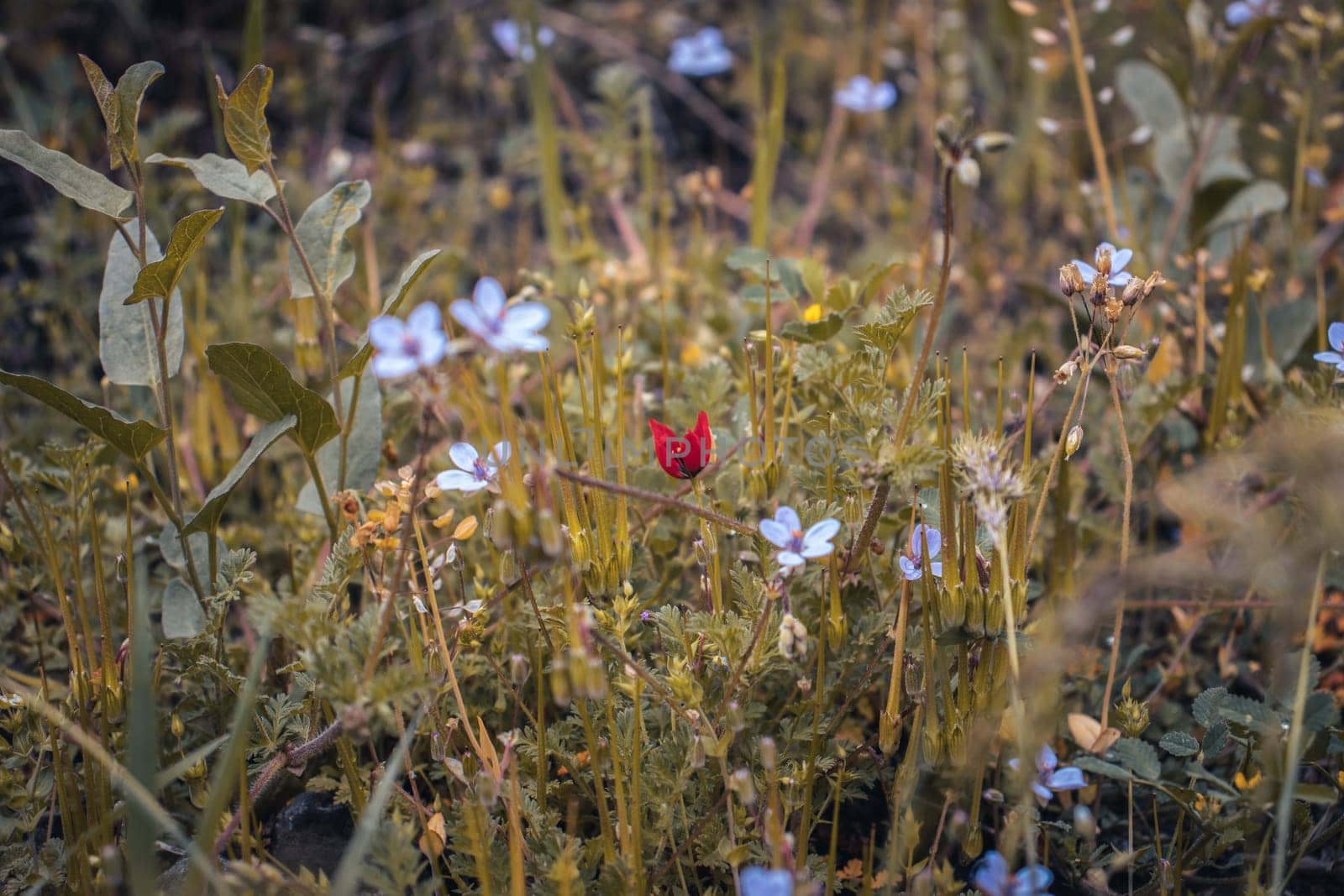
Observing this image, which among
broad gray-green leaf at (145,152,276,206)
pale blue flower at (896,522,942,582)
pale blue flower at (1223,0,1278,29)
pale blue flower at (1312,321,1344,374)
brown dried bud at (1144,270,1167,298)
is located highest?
pale blue flower at (1223,0,1278,29)

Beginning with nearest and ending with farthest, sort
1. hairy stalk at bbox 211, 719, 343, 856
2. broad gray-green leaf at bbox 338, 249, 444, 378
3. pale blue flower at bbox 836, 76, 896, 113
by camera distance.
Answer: hairy stalk at bbox 211, 719, 343, 856 < broad gray-green leaf at bbox 338, 249, 444, 378 < pale blue flower at bbox 836, 76, 896, 113

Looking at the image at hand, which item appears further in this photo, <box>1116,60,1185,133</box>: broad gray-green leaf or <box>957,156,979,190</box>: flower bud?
<box>1116,60,1185,133</box>: broad gray-green leaf

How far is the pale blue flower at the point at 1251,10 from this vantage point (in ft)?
6.59

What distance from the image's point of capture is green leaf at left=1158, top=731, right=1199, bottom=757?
1.15 metres

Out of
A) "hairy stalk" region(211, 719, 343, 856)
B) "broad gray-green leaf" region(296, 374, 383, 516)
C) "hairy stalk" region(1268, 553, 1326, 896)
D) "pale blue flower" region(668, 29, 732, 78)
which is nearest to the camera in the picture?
"hairy stalk" region(1268, 553, 1326, 896)

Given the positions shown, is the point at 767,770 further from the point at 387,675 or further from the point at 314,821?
the point at 314,821

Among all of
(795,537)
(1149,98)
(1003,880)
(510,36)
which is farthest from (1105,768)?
(510,36)

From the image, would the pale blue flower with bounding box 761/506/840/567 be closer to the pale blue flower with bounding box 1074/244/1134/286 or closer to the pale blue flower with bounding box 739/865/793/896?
the pale blue flower with bounding box 739/865/793/896

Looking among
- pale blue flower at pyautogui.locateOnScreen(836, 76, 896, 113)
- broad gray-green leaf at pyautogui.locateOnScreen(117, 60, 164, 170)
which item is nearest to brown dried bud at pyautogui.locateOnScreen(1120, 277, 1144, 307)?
broad gray-green leaf at pyautogui.locateOnScreen(117, 60, 164, 170)

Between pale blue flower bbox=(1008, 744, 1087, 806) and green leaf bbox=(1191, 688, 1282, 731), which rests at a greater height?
green leaf bbox=(1191, 688, 1282, 731)

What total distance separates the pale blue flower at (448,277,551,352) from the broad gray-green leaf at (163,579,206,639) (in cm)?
71

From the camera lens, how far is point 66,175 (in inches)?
49.1

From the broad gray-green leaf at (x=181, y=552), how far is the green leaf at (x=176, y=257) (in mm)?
342

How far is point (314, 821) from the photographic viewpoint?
127cm
